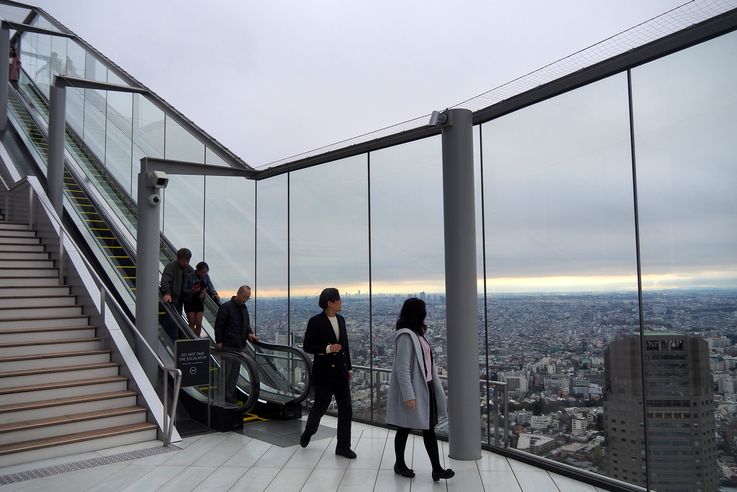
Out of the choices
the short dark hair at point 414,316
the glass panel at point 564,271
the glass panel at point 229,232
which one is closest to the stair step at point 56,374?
the glass panel at point 229,232

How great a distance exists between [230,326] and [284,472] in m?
2.55

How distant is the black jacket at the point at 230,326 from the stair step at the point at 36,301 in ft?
7.49

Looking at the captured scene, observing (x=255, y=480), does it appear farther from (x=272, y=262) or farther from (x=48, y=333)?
(x=272, y=262)

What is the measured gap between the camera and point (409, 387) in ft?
14.8

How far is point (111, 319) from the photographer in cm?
719

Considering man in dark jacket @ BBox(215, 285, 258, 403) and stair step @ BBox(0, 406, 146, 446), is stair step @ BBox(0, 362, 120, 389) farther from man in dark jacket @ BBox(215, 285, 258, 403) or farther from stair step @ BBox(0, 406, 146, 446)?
man in dark jacket @ BBox(215, 285, 258, 403)

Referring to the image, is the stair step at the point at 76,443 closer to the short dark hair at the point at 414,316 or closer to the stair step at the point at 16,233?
the short dark hair at the point at 414,316

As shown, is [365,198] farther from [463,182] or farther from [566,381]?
[566,381]

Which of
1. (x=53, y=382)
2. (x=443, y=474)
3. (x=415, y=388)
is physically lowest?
(x=443, y=474)

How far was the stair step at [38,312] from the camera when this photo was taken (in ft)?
23.2

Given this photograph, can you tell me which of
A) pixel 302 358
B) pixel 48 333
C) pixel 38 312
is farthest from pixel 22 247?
pixel 302 358

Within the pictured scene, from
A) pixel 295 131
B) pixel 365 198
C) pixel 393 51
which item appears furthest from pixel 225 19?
pixel 365 198

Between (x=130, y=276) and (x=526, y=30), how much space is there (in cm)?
724

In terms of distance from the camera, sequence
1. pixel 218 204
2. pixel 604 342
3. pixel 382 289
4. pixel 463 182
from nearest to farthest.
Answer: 1. pixel 604 342
2. pixel 463 182
3. pixel 382 289
4. pixel 218 204
